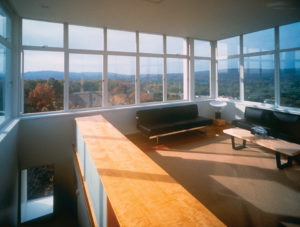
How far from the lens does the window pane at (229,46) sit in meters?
6.54

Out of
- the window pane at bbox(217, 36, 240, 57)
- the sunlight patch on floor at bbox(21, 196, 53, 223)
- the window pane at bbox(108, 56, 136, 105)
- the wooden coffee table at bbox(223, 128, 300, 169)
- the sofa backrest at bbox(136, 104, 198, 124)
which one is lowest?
the sunlight patch on floor at bbox(21, 196, 53, 223)

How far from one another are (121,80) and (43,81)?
209 cm

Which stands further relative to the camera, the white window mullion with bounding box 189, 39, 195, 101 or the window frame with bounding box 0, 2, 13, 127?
the white window mullion with bounding box 189, 39, 195, 101

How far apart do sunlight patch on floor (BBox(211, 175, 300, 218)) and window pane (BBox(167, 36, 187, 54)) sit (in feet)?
14.9

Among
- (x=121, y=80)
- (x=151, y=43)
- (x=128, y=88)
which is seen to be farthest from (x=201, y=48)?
(x=121, y=80)

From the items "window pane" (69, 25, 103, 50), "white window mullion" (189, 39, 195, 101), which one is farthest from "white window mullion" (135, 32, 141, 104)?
"white window mullion" (189, 39, 195, 101)

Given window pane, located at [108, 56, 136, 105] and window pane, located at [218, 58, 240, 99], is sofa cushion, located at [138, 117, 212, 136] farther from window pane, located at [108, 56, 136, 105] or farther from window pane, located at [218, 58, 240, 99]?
window pane, located at [218, 58, 240, 99]

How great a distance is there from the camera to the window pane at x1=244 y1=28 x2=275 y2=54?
5.57 metres

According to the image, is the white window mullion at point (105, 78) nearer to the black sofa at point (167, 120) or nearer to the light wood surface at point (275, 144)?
the black sofa at point (167, 120)

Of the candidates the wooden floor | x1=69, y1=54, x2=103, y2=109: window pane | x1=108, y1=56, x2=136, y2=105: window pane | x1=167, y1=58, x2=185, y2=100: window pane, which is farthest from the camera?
x1=167, y1=58, x2=185, y2=100: window pane

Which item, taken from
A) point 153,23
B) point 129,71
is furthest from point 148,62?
point 153,23

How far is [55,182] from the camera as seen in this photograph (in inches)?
179

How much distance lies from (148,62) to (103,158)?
4.68 m

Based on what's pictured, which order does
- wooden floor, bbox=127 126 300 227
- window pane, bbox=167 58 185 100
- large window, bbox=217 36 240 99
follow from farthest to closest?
large window, bbox=217 36 240 99
window pane, bbox=167 58 185 100
wooden floor, bbox=127 126 300 227
